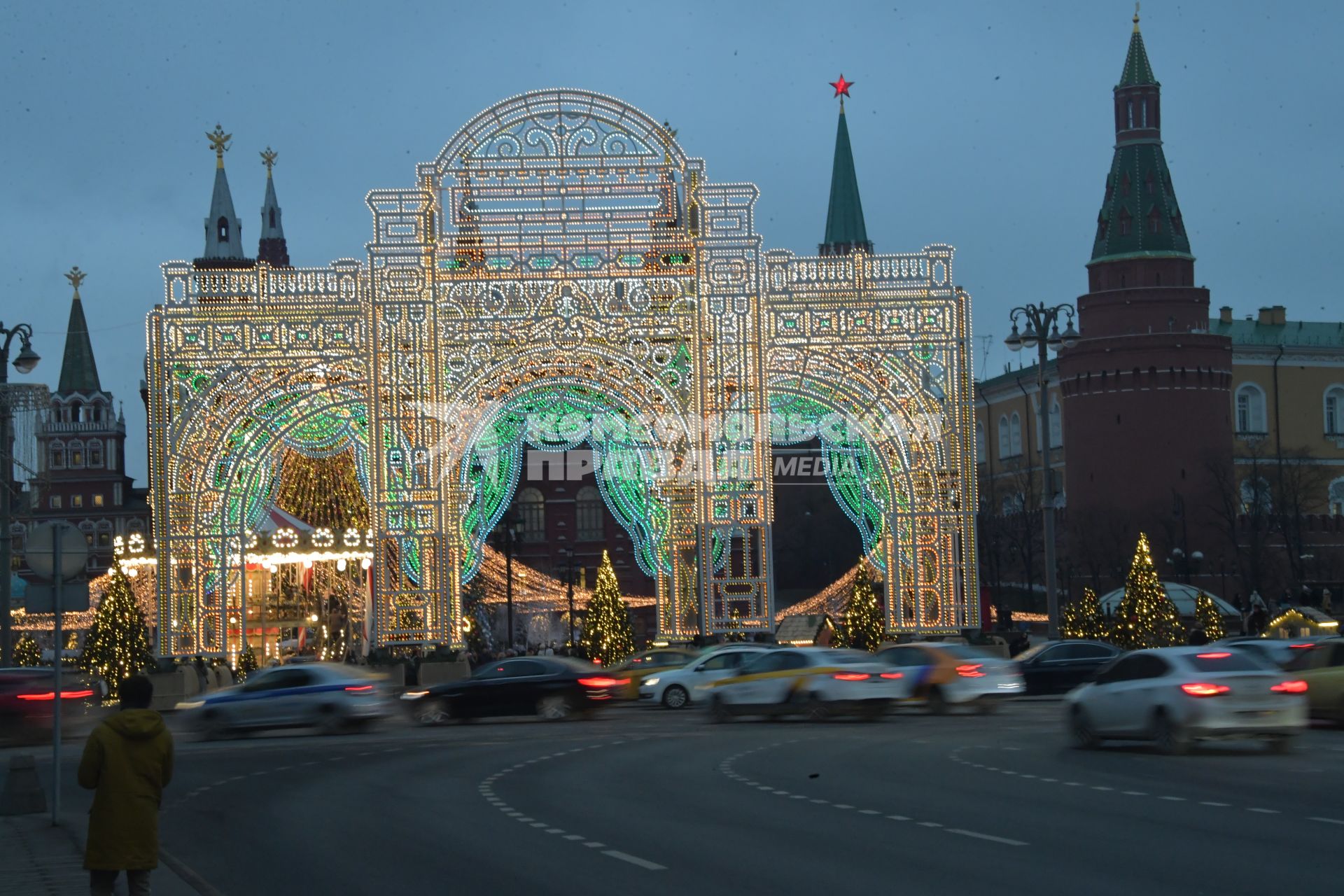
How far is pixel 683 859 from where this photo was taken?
12.9 m

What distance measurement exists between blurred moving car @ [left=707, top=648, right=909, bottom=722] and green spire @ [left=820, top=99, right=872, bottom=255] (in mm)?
82937

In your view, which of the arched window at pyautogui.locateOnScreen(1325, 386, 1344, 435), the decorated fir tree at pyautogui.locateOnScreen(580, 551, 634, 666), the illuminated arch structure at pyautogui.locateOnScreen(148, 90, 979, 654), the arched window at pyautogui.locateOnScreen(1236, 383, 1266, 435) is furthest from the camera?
the arched window at pyautogui.locateOnScreen(1325, 386, 1344, 435)

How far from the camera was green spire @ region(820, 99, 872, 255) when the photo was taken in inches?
4397

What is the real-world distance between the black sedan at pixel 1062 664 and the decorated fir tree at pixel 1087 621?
1042 cm

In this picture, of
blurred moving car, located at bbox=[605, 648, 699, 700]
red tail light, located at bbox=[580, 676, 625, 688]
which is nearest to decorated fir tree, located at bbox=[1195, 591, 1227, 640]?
blurred moving car, located at bbox=[605, 648, 699, 700]

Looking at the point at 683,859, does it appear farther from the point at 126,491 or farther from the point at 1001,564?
the point at 126,491

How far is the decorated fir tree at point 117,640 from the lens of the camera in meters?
45.4

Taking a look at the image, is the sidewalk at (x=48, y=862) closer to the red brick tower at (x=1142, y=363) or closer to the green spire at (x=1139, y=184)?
the red brick tower at (x=1142, y=363)

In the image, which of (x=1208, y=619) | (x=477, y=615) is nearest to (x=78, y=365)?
(x=477, y=615)

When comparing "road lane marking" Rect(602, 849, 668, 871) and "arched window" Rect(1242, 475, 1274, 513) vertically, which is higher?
"arched window" Rect(1242, 475, 1274, 513)

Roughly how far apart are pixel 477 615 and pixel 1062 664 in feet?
113

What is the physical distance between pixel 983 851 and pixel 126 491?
120 m

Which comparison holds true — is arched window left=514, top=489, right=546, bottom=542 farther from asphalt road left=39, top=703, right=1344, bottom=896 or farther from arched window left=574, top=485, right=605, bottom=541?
asphalt road left=39, top=703, right=1344, bottom=896

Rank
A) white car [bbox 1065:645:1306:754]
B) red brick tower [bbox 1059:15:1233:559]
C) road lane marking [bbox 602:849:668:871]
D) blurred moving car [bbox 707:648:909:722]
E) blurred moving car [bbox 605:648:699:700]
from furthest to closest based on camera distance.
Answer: red brick tower [bbox 1059:15:1233:559] < blurred moving car [bbox 605:648:699:700] < blurred moving car [bbox 707:648:909:722] < white car [bbox 1065:645:1306:754] < road lane marking [bbox 602:849:668:871]
